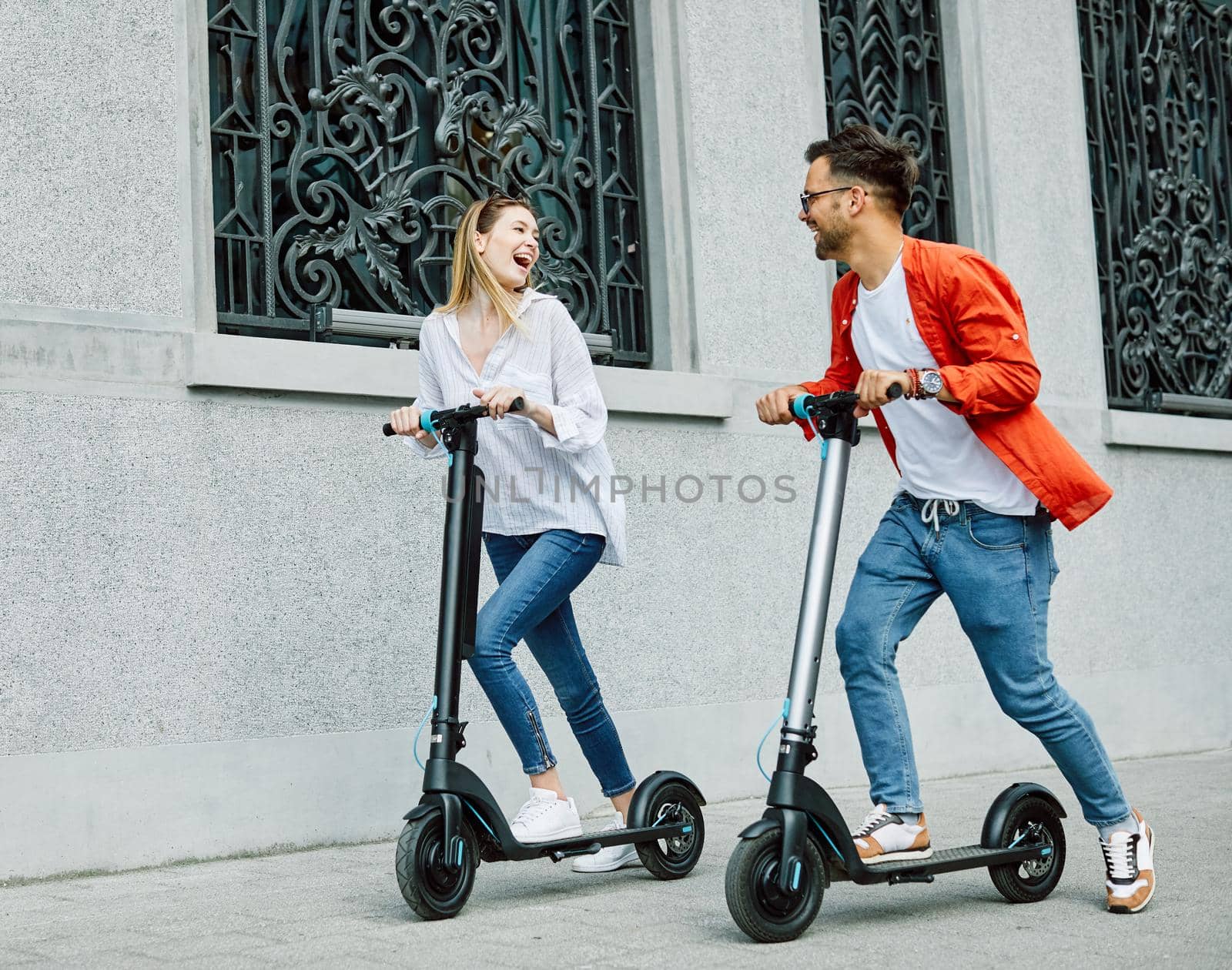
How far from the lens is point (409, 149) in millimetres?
6227

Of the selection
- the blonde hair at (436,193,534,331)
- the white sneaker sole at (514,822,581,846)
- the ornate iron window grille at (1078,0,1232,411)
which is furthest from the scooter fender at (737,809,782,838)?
the ornate iron window grille at (1078,0,1232,411)

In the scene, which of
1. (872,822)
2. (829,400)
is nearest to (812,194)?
(829,400)

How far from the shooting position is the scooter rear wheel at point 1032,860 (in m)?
3.97

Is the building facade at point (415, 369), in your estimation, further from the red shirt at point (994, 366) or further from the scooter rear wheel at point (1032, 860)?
the red shirt at point (994, 366)

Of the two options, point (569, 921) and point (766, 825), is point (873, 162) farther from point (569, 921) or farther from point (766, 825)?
point (569, 921)

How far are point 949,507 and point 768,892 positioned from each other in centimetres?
107

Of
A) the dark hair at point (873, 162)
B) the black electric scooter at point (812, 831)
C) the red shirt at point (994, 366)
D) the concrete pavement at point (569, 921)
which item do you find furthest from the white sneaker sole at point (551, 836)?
the dark hair at point (873, 162)

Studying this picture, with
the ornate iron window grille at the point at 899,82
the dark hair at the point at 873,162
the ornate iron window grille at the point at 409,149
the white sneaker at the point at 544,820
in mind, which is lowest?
the white sneaker at the point at 544,820

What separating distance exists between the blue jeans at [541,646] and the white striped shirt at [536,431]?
0.06m

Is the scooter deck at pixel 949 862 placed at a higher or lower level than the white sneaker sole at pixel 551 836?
lower

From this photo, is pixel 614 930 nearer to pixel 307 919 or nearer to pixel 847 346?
pixel 307 919

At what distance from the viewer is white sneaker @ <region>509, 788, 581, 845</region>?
417 cm

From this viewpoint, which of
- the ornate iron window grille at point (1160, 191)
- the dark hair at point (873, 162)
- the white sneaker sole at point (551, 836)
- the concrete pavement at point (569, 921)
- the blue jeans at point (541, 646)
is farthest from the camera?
the ornate iron window grille at point (1160, 191)

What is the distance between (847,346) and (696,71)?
319 centimetres
